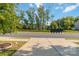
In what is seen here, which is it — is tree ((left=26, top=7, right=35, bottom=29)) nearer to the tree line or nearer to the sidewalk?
the tree line

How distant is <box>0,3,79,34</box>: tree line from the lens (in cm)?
424

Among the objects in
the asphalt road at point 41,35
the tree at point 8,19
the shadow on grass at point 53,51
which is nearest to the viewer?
the shadow on grass at point 53,51

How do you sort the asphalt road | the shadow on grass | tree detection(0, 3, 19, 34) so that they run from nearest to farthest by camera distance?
the shadow on grass → tree detection(0, 3, 19, 34) → the asphalt road

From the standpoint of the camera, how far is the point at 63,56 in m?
3.99

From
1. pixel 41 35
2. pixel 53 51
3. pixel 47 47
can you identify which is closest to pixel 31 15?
pixel 41 35

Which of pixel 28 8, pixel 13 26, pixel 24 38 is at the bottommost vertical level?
pixel 24 38

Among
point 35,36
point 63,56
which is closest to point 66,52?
point 63,56

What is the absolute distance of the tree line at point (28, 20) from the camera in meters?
4.24

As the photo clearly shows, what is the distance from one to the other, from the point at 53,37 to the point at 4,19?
4.31 feet

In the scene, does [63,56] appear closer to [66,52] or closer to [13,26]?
[66,52]

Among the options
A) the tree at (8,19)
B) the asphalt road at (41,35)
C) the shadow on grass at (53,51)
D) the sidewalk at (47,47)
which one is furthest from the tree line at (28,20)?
the shadow on grass at (53,51)

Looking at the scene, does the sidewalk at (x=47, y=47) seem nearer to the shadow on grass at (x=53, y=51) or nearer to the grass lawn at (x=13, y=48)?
the shadow on grass at (x=53, y=51)

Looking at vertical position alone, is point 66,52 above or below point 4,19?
below

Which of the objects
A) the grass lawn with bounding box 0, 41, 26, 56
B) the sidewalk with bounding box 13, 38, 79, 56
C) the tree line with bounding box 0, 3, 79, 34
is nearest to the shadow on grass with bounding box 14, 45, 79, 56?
the sidewalk with bounding box 13, 38, 79, 56
